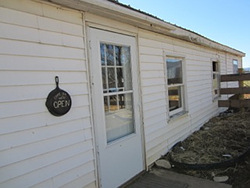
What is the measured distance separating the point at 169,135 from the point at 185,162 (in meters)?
0.76

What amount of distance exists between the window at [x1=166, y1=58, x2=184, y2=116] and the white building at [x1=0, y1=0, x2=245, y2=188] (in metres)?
0.30

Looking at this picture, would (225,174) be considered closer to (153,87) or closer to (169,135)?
(169,135)

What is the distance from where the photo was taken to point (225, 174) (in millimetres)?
3301

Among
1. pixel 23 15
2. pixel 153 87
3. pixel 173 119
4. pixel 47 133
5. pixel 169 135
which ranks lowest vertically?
pixel 169 135

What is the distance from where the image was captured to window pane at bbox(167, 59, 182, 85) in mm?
4680

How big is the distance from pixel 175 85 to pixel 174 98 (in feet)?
A: 1.02

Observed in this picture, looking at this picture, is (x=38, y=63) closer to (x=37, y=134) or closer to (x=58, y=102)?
(x=58, y=102)

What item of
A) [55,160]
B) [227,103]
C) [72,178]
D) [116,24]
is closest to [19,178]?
[55,160]

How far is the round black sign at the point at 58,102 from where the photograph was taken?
2.14 metres

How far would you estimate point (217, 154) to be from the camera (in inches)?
158

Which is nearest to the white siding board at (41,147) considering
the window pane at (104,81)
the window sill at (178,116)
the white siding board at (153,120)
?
the window pane at (104,81)

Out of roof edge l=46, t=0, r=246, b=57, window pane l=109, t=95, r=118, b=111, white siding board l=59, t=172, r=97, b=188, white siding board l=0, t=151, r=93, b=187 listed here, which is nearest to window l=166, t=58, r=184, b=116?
roof edge l=46, t=0, r=246, b=57

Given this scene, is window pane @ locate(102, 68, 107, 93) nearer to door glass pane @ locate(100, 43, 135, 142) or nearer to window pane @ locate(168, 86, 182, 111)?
door glass pane @ locate(100, 43, 135, 142)

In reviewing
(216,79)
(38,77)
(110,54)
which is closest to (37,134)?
(38,77)
